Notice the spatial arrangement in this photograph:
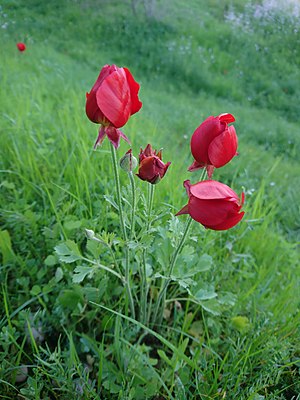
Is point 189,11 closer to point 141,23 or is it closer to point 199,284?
point 141,23

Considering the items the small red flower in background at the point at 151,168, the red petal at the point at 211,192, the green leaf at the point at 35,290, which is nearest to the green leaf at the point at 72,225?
the green leaf at the point at 35,290

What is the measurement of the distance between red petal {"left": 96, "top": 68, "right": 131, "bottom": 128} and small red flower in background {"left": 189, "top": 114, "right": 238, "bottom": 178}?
0.18 metres

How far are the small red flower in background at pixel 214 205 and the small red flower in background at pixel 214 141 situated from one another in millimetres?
91

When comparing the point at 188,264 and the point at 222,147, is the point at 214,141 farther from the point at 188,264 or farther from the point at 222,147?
the point at 188,264

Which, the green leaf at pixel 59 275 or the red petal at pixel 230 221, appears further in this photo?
the green leaf at pixel 59 275

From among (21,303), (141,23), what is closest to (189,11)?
(141,23)

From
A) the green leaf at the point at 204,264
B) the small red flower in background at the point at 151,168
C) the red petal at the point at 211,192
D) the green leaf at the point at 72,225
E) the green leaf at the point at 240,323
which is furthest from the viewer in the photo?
the green leaf at the point at 72,225

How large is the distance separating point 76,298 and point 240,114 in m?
5.45

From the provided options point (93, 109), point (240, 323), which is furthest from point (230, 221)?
point (240, 323)

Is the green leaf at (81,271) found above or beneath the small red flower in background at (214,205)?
beneath

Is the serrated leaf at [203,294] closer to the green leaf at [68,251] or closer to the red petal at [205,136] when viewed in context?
the green leaf at [68,251]

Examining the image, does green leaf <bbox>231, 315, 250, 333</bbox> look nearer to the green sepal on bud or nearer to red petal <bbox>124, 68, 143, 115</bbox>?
the green sepal on bud

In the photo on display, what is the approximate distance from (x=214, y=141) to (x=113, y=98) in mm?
239

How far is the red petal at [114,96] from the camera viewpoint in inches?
31.8
